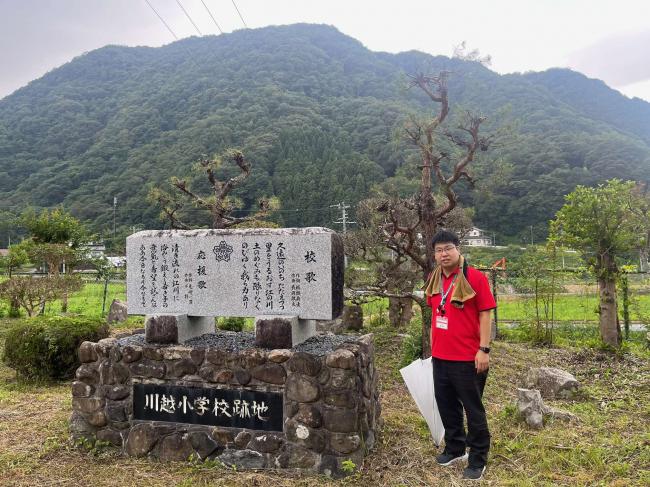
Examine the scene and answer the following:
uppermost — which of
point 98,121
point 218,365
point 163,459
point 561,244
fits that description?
point 98,121

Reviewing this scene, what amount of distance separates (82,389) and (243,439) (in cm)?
163

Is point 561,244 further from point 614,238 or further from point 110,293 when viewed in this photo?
point 110,293

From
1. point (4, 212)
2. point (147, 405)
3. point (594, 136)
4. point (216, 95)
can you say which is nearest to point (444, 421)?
point (147, 405)

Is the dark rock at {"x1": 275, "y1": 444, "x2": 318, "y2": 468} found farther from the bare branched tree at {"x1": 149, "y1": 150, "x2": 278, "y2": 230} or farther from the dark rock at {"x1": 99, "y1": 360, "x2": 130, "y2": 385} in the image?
the bare branched tree at {"x1": 149, "y1": 150, "x2": 278, "y2": 230}

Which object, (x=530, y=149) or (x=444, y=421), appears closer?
(x=444, y=421)

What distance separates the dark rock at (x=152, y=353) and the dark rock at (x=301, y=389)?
1197 mm

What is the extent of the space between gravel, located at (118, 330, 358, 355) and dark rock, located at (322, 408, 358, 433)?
0.47m

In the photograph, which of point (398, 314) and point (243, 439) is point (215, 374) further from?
point (398, 314)

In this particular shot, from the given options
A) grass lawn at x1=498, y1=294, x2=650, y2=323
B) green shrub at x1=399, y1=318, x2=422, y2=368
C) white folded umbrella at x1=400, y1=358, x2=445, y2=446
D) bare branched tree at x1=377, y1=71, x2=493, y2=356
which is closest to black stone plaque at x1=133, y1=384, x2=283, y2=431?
white folded umbrella at x1=400, y1=358, x2=445, y2=446

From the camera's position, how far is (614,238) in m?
7.11

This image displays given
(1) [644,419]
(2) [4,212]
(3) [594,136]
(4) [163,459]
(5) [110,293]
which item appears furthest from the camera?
(2) [4,212]

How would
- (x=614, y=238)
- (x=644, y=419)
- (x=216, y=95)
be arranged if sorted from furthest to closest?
1. (x=216, y=95)
2. (x=614, y=238)
3. (x=644, y=419)

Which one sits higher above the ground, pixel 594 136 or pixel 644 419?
pixel 594 136

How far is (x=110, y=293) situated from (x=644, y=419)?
61.0 feet
